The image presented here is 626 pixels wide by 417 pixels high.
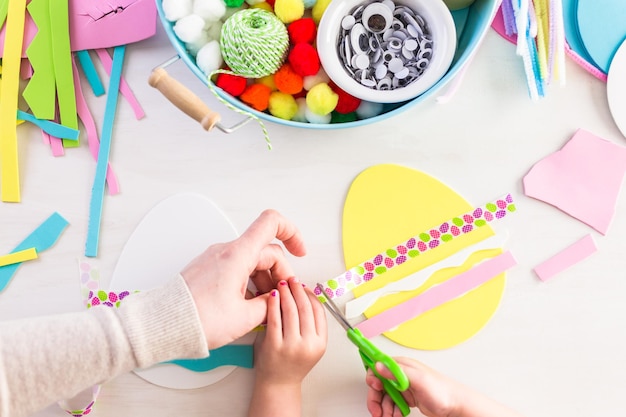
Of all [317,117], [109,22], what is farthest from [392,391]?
[109,22]

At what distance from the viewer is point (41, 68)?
69 cm

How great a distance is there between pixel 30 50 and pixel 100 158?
0.15 meters

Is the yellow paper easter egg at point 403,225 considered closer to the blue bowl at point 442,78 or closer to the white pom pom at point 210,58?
the blue bowl at point 442,78

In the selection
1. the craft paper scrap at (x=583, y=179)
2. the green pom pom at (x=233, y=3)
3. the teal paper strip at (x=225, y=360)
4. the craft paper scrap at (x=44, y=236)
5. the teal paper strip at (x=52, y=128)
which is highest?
the green pom pom at (x=233, y=3)

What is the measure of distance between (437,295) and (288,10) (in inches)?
13.5

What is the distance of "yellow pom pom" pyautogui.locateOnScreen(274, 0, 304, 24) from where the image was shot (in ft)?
1.97

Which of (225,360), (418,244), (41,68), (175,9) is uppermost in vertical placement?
(175,9)

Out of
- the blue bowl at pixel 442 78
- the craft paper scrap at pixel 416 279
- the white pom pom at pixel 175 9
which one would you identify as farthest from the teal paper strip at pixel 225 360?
the white pom pom at pixel 175 9

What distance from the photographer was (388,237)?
2.19 feet

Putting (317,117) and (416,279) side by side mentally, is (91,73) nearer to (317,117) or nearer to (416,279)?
(317,117)

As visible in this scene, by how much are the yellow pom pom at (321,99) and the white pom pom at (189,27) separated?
130 millimetres

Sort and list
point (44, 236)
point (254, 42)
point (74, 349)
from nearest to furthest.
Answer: point (74, 349) → point (254, 42) → point (44, 236)

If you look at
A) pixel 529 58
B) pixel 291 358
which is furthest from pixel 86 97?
pixel 529 58

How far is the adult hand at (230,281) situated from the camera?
1.71ft
